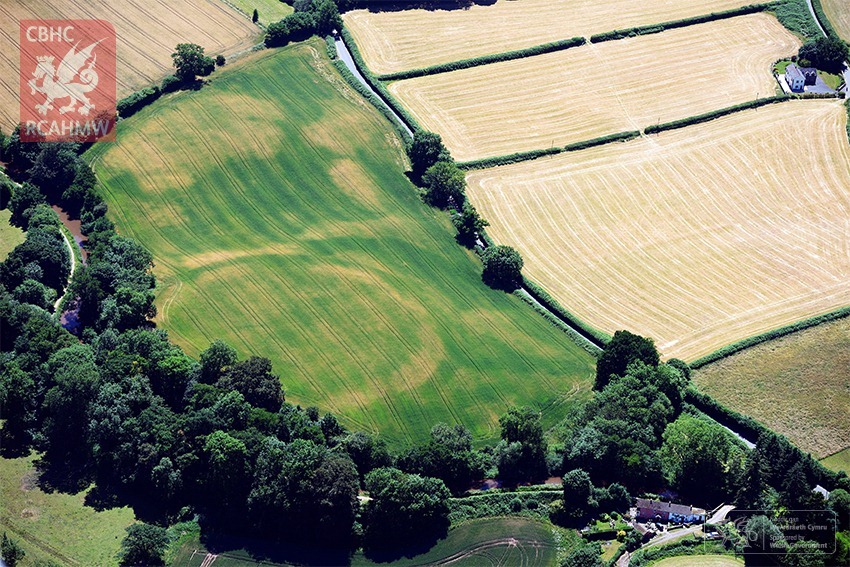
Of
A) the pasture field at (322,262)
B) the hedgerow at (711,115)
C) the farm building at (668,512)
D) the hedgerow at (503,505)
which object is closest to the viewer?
the farm building at (668,512)

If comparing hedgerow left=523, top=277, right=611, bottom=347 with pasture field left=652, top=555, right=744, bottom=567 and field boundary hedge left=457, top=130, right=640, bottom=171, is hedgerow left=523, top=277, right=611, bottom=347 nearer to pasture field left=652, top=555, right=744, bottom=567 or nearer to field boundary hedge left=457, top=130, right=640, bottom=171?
field boundary hedge left=457, top=130, right=640, bottom=171

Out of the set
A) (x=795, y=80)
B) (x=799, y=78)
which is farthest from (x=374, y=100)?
(x=799, y=78)

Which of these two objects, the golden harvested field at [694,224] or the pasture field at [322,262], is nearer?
the pasture field at [322,262]

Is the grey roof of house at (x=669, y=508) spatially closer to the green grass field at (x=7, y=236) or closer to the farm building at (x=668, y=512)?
the farm building at (x=668, y=512)

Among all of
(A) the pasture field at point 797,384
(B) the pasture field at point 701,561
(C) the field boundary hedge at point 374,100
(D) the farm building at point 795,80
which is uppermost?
(D) the farm building at point 795,80

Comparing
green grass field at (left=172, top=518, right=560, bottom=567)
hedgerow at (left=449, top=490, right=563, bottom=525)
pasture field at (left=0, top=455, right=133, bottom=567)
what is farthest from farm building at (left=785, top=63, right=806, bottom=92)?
pasture field at (left=0, top=455, right=133, bottom=567)

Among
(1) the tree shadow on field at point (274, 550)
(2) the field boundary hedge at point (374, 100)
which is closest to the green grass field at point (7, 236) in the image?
(1) the tree shadow on field at point (274, 550)
